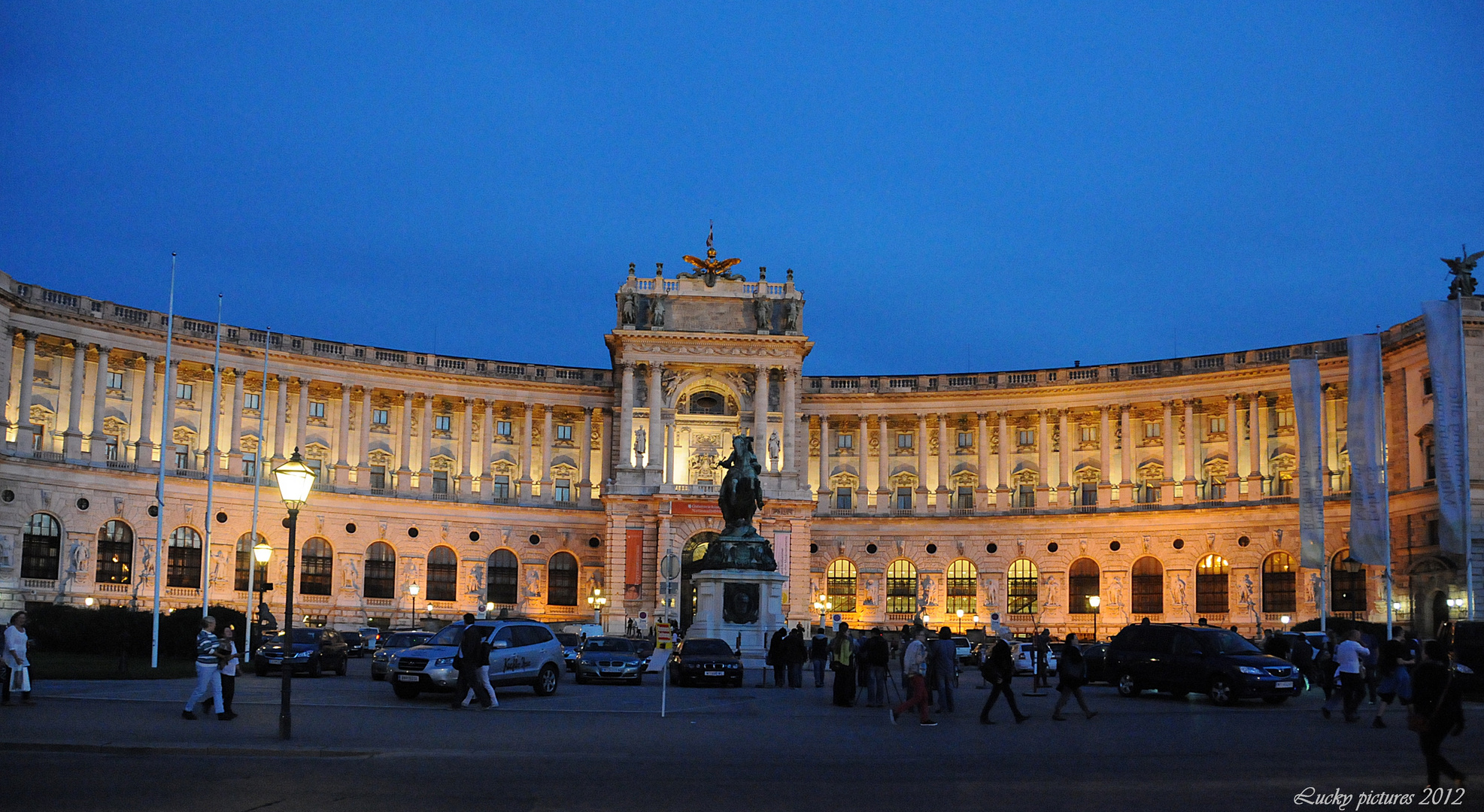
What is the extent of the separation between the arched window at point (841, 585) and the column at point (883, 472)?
434cm

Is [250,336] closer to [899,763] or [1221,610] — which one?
[1221,610]

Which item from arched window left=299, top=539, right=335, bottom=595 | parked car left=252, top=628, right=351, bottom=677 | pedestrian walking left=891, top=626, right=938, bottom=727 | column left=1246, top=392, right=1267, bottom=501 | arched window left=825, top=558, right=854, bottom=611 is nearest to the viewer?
pedestrian walking left=891, top=626, right=938, bottom=727

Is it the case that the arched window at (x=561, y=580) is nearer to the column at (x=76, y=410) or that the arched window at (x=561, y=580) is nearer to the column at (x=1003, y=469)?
the column at (x=1003, y=469)

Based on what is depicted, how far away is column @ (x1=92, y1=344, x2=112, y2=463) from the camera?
74.4m

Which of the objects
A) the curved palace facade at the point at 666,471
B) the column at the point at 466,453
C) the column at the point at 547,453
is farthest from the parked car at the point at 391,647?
the column at the point at 547,453

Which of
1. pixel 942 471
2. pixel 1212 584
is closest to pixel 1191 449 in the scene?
pixel 1212 584

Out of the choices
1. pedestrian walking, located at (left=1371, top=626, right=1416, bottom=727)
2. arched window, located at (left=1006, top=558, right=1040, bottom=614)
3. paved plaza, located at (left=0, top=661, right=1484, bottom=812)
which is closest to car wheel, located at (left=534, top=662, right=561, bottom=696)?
paved plaza, located at (left=0, top=661, right=1484, bottom=812)

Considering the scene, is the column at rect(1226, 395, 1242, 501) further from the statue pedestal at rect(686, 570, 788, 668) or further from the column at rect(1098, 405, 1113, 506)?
the statue pedestal at rect(686, 570, 788, 668)

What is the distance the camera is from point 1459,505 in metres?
54.9

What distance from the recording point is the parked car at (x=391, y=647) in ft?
133

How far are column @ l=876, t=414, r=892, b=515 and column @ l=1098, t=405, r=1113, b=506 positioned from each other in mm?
13604

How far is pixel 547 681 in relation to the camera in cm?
3403

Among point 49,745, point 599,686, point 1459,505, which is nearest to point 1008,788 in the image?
point 49,745

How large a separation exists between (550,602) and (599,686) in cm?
4752
